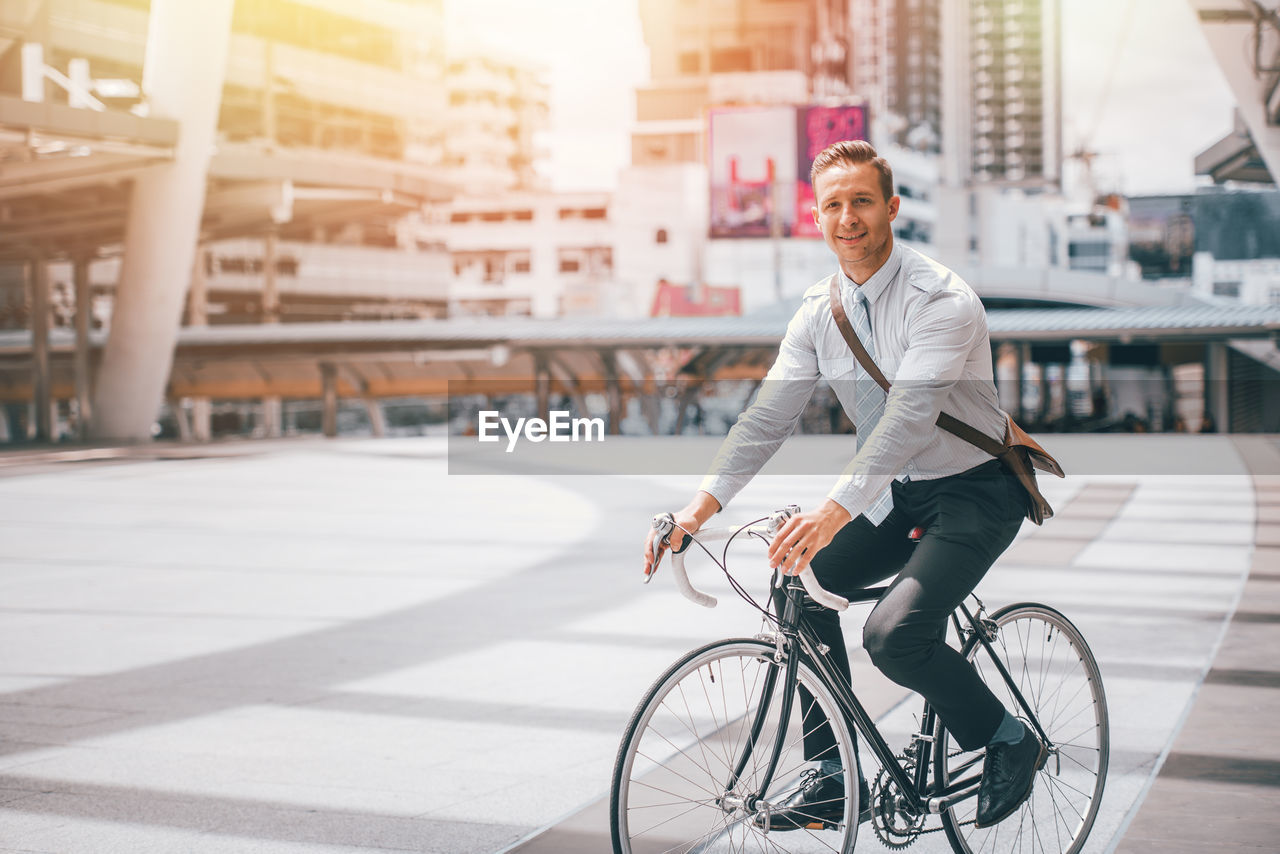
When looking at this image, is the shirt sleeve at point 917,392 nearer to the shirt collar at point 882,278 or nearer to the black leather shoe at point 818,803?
the shirt collar at point 882,278

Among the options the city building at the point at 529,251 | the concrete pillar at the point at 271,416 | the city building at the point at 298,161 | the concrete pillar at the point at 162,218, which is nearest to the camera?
the concrete pillar at the point at 162,218

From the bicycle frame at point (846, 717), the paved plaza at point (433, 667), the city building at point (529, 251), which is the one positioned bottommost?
the paved plaza at point (433, 667)

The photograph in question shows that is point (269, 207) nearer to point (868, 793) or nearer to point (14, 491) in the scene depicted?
point (14, 491)

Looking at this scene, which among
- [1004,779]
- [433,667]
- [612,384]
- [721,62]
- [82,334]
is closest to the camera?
[1004,779]

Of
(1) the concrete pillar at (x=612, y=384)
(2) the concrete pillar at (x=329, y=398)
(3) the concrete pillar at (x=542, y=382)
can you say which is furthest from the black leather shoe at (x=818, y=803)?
(3) the concrete pillar at (x=542, y=382)

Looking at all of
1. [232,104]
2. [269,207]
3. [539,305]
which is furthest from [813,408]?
[539,305]

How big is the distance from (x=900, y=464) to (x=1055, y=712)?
1.27m

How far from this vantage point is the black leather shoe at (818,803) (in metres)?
3.27

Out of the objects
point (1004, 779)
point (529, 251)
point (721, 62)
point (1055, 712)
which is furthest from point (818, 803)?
point (721, 62)

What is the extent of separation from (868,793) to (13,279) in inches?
2319

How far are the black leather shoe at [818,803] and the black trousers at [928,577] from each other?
0.07m

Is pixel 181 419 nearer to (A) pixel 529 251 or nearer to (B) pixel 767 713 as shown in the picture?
(B) pixel 767 713

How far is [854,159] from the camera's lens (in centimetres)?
330

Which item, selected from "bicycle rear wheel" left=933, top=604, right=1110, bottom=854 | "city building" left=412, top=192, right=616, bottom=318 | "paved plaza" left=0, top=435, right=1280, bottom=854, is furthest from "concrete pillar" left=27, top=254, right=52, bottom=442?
"city building" left=412, top=192, right=616, bottom=318
